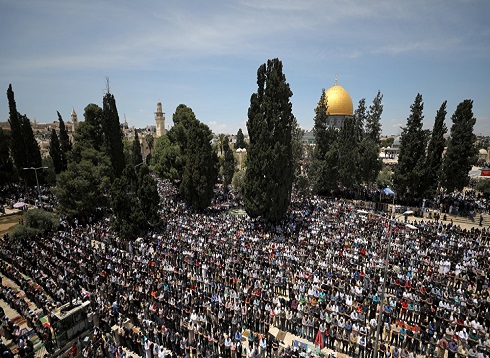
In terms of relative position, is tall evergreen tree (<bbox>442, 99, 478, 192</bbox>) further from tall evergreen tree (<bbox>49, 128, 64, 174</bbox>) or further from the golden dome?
tall evergreen tree (<bbox>49, 128, 64, 174</bbox>)

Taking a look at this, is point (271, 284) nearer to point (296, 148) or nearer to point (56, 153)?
point (296, 148)

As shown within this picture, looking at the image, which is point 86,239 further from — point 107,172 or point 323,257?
point 323,257

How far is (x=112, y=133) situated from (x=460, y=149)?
38.1 meters

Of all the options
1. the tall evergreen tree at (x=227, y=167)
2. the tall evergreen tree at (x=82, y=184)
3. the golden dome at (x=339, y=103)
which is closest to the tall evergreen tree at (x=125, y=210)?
the tall evergreen tree at (x=82, y=184)

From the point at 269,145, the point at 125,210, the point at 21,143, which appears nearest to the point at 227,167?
the point at 269,145

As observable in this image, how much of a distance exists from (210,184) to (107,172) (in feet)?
34.6

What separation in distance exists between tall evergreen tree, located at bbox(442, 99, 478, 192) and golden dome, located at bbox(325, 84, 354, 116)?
32583 millimetres

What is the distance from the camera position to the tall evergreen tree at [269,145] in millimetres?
23672

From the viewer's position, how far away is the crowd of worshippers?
11.7m

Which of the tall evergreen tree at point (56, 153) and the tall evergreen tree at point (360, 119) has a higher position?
the tall evergreen tree at point (360, 119)

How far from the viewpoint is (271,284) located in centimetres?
1546

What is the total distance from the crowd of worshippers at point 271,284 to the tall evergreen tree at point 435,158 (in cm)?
919

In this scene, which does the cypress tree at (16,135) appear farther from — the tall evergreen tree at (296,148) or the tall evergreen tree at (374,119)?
the tall evergreen tree at (374,119)

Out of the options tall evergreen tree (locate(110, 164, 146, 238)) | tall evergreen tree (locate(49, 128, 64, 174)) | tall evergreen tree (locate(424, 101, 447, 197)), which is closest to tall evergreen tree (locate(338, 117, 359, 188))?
tall evergreen tree (locate(424, 101, 447, 197))
